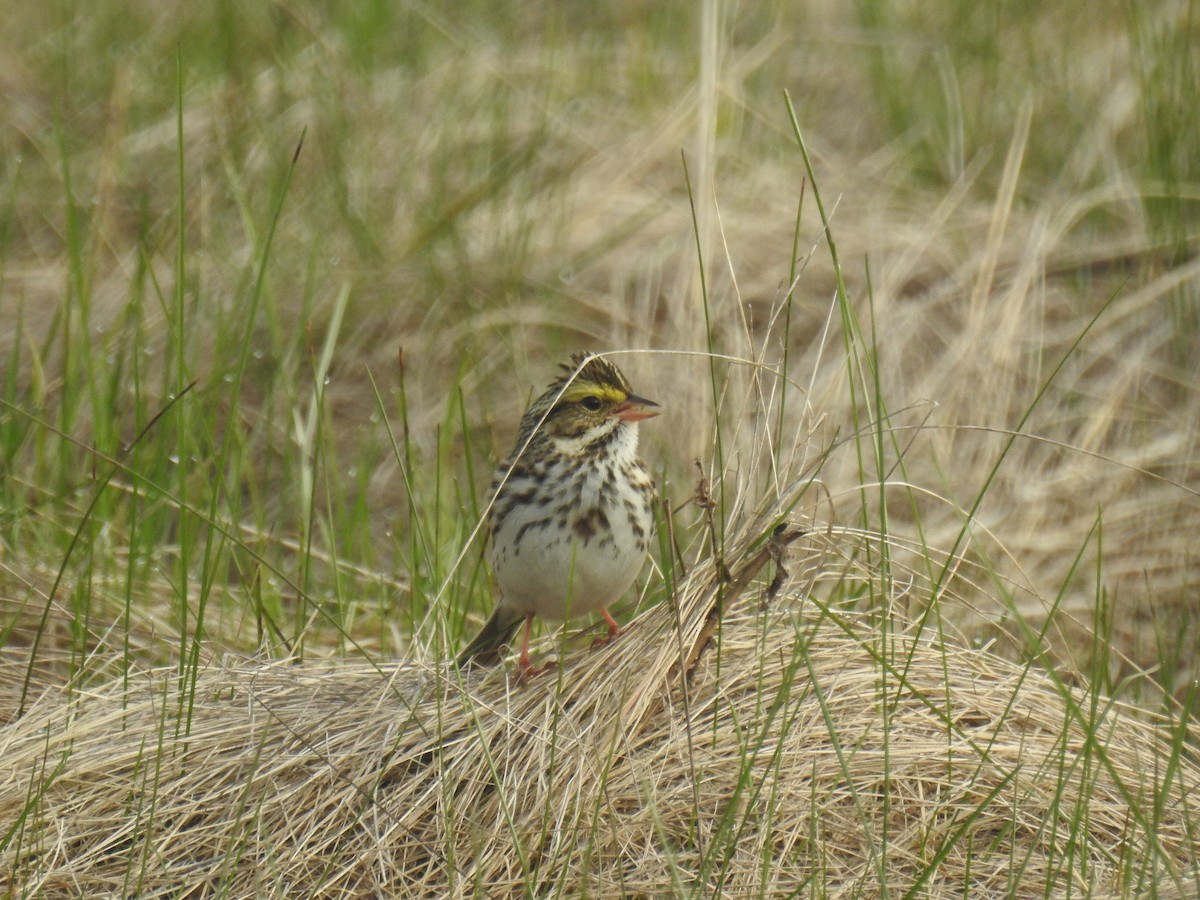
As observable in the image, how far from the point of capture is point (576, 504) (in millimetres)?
4789

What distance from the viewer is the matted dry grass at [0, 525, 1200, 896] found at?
3.63m

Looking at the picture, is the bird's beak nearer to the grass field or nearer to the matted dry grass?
the grass field

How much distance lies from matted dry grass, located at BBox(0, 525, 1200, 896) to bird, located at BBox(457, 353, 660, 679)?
1.57 ft

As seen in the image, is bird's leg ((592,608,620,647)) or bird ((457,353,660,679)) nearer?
bird's leg ((592,608,620,647))

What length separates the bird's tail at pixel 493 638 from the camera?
523 centimetres

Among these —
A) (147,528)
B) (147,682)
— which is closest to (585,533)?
(147,682)

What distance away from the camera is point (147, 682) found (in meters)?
4.55

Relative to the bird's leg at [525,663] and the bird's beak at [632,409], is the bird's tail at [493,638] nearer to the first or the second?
the bird's leg at [525,663]

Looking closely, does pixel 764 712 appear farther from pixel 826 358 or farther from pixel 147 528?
pixel 826 358

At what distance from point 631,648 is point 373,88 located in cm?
581

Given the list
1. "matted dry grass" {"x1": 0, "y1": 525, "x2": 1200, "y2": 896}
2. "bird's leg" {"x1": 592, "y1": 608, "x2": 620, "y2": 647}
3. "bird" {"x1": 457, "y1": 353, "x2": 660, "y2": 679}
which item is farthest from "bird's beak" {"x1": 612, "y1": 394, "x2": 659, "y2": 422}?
"matted dry grass" {"x1": 0, "y1": 525, "x2": 1200, "y2": 896}

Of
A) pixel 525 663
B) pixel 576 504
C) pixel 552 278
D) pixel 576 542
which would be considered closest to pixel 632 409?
pixel 576 504

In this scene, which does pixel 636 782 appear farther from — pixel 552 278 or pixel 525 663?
pixel 552 278

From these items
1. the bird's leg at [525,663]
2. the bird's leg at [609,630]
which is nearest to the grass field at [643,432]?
the bird's leg at [525,663]
